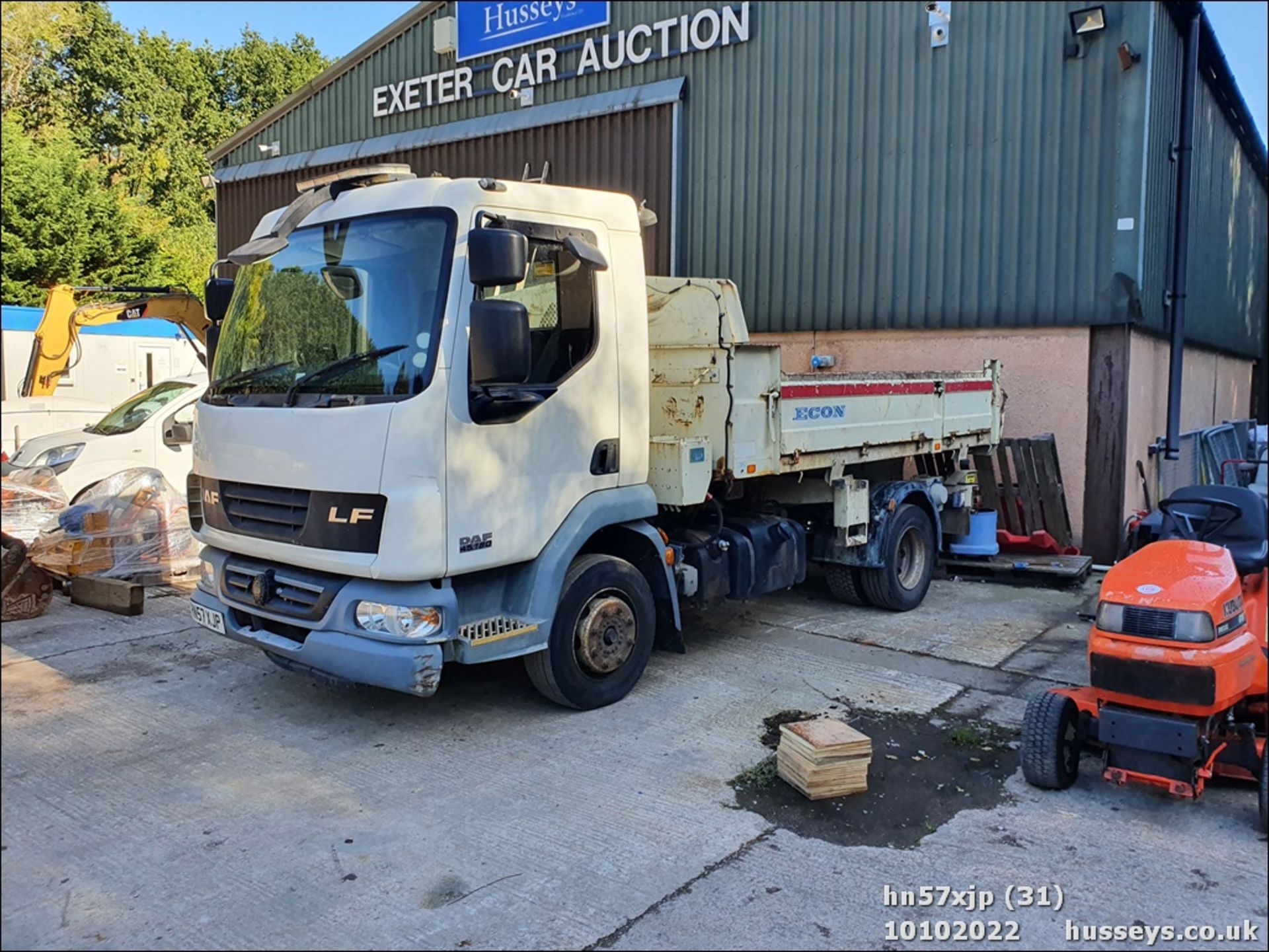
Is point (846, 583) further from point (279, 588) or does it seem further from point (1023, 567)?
point (279, 588)

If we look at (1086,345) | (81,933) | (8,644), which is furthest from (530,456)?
(1086,345)

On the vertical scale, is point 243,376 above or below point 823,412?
above

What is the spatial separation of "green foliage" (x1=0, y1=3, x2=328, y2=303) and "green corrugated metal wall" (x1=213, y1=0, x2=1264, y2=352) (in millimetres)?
8219

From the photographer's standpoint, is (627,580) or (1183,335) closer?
(627,580)

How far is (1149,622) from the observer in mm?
4078

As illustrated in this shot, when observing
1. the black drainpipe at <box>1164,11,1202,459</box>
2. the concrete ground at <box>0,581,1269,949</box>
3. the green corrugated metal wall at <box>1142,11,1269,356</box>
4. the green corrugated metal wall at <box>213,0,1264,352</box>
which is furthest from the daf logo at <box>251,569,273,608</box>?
the black drainpipe at <box>1164,11,1202,459</box>

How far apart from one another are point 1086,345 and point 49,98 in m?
9.44

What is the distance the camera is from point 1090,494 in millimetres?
9719

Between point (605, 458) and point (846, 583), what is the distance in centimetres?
333

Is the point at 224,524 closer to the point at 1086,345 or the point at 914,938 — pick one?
the point at 914,938

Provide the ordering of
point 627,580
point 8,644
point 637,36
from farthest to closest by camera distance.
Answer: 1. point 637,36
2. point 627,580
3. point 8,644

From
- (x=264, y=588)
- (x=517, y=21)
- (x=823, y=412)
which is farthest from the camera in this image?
(x=517, y=21)

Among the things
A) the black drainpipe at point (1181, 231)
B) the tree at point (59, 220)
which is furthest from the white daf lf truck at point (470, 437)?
the black drainpipe at point (1181, 231)

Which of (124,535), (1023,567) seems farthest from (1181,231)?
(124,535)
